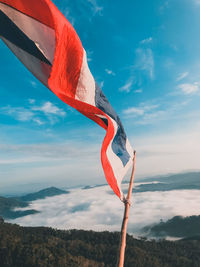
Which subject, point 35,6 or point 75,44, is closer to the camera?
point 35,6

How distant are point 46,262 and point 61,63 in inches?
7754

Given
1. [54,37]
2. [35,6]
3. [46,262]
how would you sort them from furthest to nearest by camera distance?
[46,262], [54,37], [35,6]

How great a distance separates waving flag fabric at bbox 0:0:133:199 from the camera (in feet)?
17.6

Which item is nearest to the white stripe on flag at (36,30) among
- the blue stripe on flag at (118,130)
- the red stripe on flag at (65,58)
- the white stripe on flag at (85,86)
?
the red stripe on flag at (65,58)

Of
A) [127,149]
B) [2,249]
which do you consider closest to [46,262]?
[2,249]

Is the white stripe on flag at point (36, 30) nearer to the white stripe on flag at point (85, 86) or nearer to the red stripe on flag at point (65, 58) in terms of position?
the red stripe on flag at point (65, 58)

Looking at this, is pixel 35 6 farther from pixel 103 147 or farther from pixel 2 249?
pixel 2 249

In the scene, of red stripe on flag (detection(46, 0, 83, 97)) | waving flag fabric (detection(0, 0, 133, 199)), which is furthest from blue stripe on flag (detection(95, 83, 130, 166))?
red stripe on flag (detection(46, 0, 83, 97))

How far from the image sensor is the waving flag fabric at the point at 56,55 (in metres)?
5.36

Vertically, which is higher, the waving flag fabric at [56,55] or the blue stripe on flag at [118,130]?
the waving flag fabric at [56,55]

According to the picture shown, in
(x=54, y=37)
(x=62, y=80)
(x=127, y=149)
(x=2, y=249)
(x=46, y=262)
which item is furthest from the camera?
(x=2, y=249)

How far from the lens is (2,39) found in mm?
6215

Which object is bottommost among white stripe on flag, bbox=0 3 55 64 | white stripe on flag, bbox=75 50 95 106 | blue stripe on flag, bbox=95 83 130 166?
blue stripe on flag, bbox=95 83 130 166

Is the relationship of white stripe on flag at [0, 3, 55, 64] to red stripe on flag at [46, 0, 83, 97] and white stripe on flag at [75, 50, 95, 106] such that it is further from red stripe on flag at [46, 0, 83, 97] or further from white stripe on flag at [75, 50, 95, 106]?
white stripe on flag at [75, 50, 95, 106]
